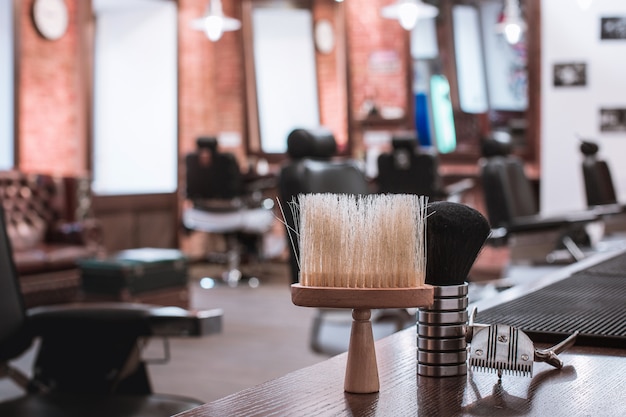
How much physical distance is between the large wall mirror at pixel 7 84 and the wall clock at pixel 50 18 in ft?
0.94

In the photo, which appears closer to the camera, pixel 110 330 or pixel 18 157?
pixel 110 330

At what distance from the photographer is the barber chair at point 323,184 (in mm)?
2801

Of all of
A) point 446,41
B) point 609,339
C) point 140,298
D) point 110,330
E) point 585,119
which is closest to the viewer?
point 609,339

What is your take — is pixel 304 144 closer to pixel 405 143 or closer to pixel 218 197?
pixel 405 143

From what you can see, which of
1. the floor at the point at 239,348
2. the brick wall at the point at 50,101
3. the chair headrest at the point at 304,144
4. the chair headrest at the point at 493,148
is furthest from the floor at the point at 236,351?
the brick wall at the point at 50,101

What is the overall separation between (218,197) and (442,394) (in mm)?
7239

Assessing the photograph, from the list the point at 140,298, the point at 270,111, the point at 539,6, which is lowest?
the point at 140,298

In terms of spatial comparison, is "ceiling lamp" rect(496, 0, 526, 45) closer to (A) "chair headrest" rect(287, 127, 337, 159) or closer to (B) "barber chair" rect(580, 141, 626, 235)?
(B) "barber chair" rect(580, 141, 626, 235)

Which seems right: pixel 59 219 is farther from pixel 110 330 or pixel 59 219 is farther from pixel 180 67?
pixel 110 330

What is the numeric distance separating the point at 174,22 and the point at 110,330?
26.0 ft

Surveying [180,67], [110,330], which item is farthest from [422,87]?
[110,330]

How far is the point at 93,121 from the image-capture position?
8.30m

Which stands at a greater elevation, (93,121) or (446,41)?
(446,41)

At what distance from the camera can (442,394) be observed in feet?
3.78
